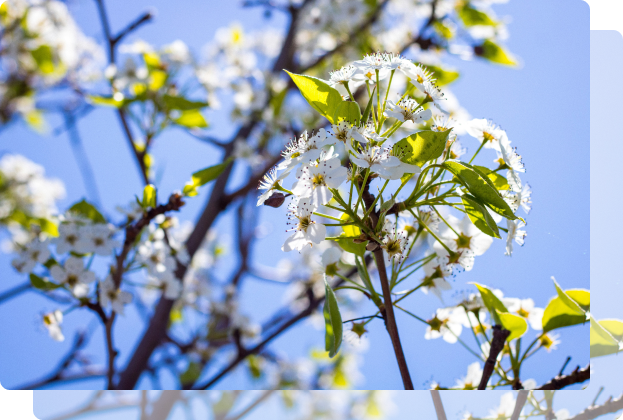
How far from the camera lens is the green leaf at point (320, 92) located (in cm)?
53

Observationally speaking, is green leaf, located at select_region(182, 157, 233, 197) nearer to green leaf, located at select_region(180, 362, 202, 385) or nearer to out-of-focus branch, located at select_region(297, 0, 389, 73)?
green leaf, located at select_region(180, 362, 202, 385)

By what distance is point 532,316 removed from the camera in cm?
71

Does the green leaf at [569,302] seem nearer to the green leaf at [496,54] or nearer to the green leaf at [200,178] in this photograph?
the green leaf at [200,178]

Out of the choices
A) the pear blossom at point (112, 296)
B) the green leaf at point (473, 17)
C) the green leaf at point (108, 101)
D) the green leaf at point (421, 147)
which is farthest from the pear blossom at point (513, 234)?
the green leaf at point (473, 17)

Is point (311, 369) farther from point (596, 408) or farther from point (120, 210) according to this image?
point (596, 408)

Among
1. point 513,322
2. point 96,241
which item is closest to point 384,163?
point 513,322

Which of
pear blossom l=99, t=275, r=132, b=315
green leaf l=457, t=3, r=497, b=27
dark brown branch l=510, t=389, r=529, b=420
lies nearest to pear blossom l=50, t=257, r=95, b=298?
pear blossom l=99, t=275, r=132, b=315

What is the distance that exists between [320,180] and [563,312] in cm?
42

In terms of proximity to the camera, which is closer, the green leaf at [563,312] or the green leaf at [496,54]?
the green leaf at [563,312]

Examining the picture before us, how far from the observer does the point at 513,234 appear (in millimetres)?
558

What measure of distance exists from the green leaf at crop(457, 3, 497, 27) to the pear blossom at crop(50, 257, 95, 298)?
130cm

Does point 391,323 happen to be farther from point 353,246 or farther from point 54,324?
point 54,324

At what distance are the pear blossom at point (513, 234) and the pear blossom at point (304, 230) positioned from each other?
22 centimetres

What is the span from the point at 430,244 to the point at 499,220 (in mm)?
102
